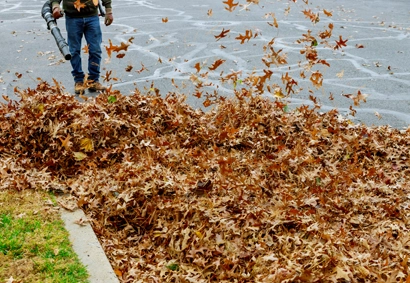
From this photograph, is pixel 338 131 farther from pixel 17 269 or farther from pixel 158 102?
pixel 17 269

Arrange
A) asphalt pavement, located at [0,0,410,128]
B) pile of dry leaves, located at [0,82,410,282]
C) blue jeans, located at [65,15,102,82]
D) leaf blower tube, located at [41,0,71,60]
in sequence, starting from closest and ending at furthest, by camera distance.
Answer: pile of dry leaves, located at [0,82,410,282] < leaf blower tube, located at [41,0,71,60] < blue jeans, located at [65,15,102,82] < asphalt pavement, located at [0,0,410,128]

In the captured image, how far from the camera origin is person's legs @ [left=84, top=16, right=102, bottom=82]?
6217 millimetres

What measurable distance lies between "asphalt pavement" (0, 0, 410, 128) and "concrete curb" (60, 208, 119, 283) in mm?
2290

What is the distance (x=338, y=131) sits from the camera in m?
4.90

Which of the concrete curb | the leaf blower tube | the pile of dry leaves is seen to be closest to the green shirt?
the leaf blower tube

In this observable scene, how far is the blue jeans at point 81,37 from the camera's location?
617 centimetres

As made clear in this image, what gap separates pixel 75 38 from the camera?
624 centimetres

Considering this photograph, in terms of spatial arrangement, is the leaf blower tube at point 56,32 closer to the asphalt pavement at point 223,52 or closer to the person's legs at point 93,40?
the person's legs at point 93,40

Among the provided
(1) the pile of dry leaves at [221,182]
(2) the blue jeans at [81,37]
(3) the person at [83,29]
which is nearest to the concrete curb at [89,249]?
(1) the pile of dry leaves at [221,182]

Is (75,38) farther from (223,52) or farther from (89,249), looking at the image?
(89,249)

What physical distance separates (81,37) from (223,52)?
3425 millimetres

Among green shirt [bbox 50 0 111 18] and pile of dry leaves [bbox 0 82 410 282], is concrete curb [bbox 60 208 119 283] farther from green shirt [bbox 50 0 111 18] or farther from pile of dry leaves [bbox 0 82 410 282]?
green shirt [bbox 50 0 111 18]

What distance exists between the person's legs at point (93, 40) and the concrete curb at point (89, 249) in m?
3.40

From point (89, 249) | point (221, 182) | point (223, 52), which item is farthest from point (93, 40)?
point (89, 249)
